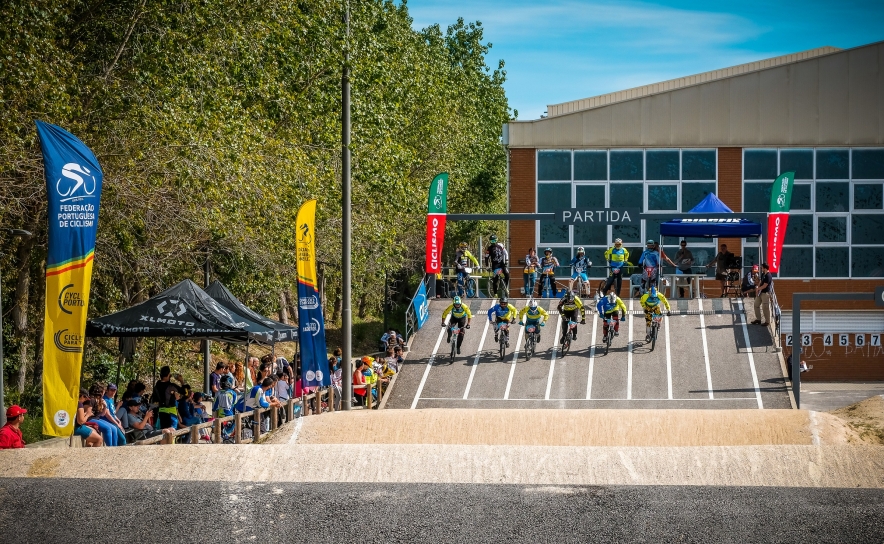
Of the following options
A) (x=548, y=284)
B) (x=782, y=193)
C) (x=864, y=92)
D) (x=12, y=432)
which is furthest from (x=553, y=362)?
(x=864, y=92)

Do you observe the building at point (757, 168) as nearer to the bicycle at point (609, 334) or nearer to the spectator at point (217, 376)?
the bicycle at point (609, 334)

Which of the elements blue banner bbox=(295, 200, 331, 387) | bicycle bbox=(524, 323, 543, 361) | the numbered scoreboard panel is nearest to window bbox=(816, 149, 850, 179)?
the numbered scoreboard panel

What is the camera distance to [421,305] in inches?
1280

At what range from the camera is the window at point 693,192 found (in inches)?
1708

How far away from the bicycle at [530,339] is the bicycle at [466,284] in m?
4.09

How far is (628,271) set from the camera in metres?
42.3

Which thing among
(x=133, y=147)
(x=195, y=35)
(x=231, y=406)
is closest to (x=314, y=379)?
(x=231, y=406)

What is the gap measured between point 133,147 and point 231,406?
19.6 ft

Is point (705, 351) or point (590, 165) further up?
point (590, 165)

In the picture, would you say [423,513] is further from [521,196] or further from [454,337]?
[521,196]

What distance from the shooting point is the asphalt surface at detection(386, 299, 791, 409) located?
26.1 metres

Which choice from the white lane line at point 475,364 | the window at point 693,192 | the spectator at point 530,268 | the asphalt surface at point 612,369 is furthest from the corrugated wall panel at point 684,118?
the white lane line at point 475,364

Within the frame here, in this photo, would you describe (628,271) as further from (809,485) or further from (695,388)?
(809,485)

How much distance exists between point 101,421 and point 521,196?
30341mm
